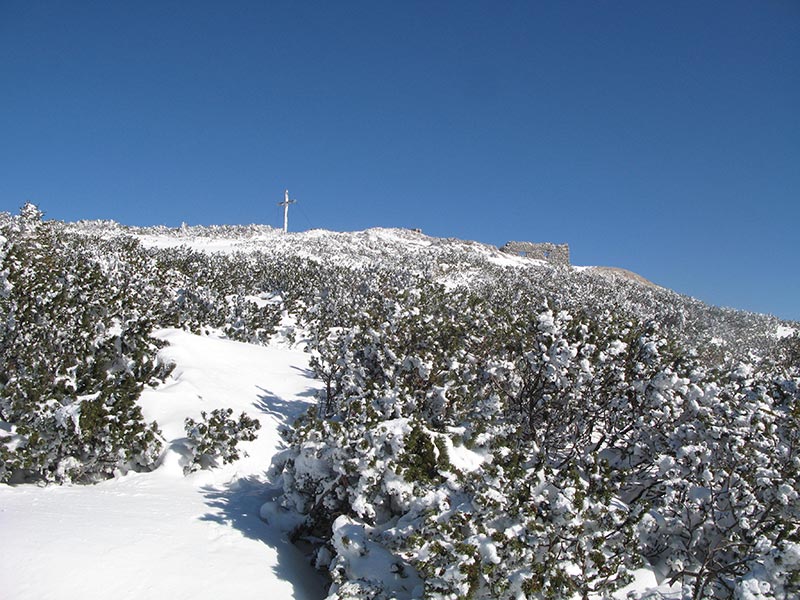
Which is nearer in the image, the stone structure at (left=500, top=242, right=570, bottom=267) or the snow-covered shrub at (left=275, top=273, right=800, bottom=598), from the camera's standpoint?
the snow-covered shrub at (left=275, top=273, right=800, bottom=598)

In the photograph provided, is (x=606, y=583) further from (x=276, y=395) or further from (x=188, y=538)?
(x=276, y=395)

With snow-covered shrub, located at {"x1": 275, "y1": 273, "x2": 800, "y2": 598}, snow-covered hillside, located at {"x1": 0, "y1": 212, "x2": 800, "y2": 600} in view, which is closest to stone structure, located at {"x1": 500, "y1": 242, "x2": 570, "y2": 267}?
snow-covered hillside, located at {"x1": 0, "y1": 212, "x2": 800, "y2": 600}

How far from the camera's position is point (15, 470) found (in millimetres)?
9672

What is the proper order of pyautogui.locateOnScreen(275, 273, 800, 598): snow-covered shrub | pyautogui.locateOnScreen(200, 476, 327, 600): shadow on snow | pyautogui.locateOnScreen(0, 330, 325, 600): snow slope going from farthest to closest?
1. pyautogui.locateOnScreen(200, 476, 327, 600): shadow on snow
2. pyautogui.locateOnScreen(0, 330, 325, 600): snow slope
3. pyautogui.locateOnScreen(275, 273, 800, 598): snow-covered shrub

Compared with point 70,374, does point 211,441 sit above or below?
below

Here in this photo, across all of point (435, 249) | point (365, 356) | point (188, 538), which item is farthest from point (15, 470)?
point (435, 249)

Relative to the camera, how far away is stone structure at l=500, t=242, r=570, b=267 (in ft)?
262

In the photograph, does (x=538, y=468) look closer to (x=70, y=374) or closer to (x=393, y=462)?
(x=393, y=462)

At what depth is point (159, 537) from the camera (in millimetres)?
7641

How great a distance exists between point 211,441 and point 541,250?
77.8 m

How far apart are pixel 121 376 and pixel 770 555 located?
46.9ft

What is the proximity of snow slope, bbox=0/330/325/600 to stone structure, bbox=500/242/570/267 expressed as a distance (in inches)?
2882

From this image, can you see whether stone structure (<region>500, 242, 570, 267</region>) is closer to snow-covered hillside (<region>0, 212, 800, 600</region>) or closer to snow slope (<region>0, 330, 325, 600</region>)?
snow-covered hillside (<region>0, 212, 800, 600</region>)

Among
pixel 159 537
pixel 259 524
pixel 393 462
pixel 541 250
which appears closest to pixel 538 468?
pixel 393 462
